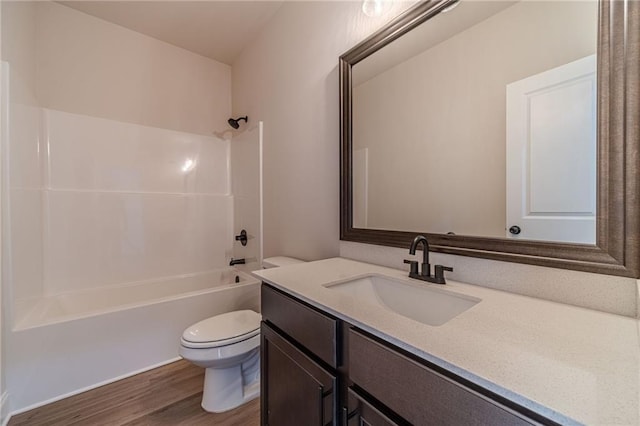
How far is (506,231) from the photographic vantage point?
906mm

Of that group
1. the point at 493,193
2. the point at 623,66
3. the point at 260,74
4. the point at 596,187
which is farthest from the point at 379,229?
the point at 260,74

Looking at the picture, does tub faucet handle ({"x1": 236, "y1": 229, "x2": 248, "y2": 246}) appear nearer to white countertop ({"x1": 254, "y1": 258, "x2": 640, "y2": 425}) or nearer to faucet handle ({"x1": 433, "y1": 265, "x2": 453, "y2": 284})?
white countertop ({"x1": 254, "y1": 258, "x2": 640, "y2": 425})

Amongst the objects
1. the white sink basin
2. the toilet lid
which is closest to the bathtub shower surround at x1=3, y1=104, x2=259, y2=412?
the toilet lid

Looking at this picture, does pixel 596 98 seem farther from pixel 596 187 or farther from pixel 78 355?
pixel 78 355

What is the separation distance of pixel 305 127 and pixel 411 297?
129 cm

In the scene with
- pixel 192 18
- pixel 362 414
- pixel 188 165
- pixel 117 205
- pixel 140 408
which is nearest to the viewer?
pixel 362 414

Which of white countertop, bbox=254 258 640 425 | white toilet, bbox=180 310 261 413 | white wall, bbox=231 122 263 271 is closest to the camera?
white countertop, bbox=254 258 640 425

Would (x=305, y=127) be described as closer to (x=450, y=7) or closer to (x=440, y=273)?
(x=450, y=7)

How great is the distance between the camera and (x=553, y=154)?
2.66 feet

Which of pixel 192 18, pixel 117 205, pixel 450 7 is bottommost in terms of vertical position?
pixel 117 205

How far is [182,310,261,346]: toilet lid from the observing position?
4.72ft

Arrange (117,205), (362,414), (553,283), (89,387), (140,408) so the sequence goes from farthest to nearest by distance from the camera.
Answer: (117,205) < (89,387) < (140,408) < (553,283) < (362,414)

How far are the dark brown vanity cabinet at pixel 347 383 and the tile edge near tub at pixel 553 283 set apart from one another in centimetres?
52

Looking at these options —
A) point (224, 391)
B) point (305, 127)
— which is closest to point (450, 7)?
point (305, 127)
